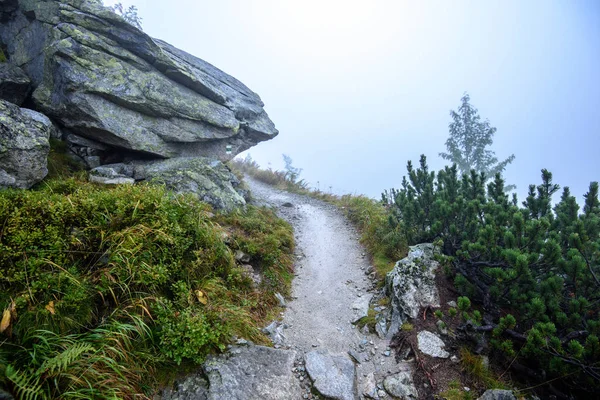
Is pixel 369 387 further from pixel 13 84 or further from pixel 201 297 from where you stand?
pixel 13 84

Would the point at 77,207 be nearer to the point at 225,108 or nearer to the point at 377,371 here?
the point at 377,371

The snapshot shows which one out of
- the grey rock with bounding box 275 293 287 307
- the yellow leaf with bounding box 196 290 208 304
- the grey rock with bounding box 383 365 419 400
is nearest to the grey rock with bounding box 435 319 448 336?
the grey rock with bounding box 383 365 419 400

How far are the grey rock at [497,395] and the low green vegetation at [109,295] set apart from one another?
361 cm

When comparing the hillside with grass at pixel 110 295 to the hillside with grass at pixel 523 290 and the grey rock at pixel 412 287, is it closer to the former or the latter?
the grey rock at pixel 412 287

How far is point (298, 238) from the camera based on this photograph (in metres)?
10.8

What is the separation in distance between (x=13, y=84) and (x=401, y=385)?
43.3 ft

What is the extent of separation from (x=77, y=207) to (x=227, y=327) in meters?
3.19

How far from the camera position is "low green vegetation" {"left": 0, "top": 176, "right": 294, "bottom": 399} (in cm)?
306

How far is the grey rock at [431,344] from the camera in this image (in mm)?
4762

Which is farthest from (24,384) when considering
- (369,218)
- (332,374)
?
(369,218)

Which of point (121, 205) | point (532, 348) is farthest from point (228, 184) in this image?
point (532, 348)

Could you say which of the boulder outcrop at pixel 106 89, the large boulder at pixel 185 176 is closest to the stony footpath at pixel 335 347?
the large boulder at pixel 185 176

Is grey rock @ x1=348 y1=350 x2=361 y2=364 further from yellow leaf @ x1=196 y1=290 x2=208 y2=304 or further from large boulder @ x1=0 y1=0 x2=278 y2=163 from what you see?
large boulder @ x1=0 y1=0 x2=278 y2=163

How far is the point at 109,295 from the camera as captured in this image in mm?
4141
